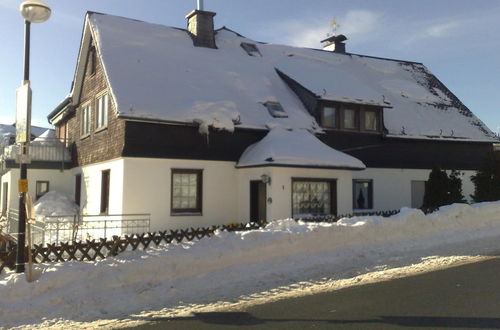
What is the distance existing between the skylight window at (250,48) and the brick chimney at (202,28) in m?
1.97

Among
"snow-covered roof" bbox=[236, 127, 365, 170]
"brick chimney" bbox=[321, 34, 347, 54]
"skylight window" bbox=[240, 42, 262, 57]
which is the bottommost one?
"snow-covered roof" bbox=[236, 127, 365, 170]

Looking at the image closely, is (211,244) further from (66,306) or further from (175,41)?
(175,41)

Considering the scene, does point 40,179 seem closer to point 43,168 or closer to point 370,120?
point 43,168

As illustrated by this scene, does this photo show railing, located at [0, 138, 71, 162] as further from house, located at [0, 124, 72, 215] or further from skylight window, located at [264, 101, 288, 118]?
skylight window, located at [264, 101, 288, 118]

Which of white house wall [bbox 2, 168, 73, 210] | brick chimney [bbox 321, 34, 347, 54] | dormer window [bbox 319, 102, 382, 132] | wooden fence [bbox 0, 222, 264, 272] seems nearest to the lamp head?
wooden fence [bbox 0, 222, 264, 272]

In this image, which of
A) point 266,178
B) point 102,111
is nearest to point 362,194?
point 266,178

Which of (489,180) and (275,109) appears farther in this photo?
(489,180)

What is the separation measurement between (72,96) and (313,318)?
18.7 m

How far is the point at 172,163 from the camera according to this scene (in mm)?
16766

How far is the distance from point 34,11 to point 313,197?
12.3 metres

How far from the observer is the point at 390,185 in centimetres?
2212

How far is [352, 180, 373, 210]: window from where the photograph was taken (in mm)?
21422

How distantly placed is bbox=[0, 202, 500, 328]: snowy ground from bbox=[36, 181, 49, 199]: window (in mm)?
13965

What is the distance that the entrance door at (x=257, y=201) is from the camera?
17878 millimetres
